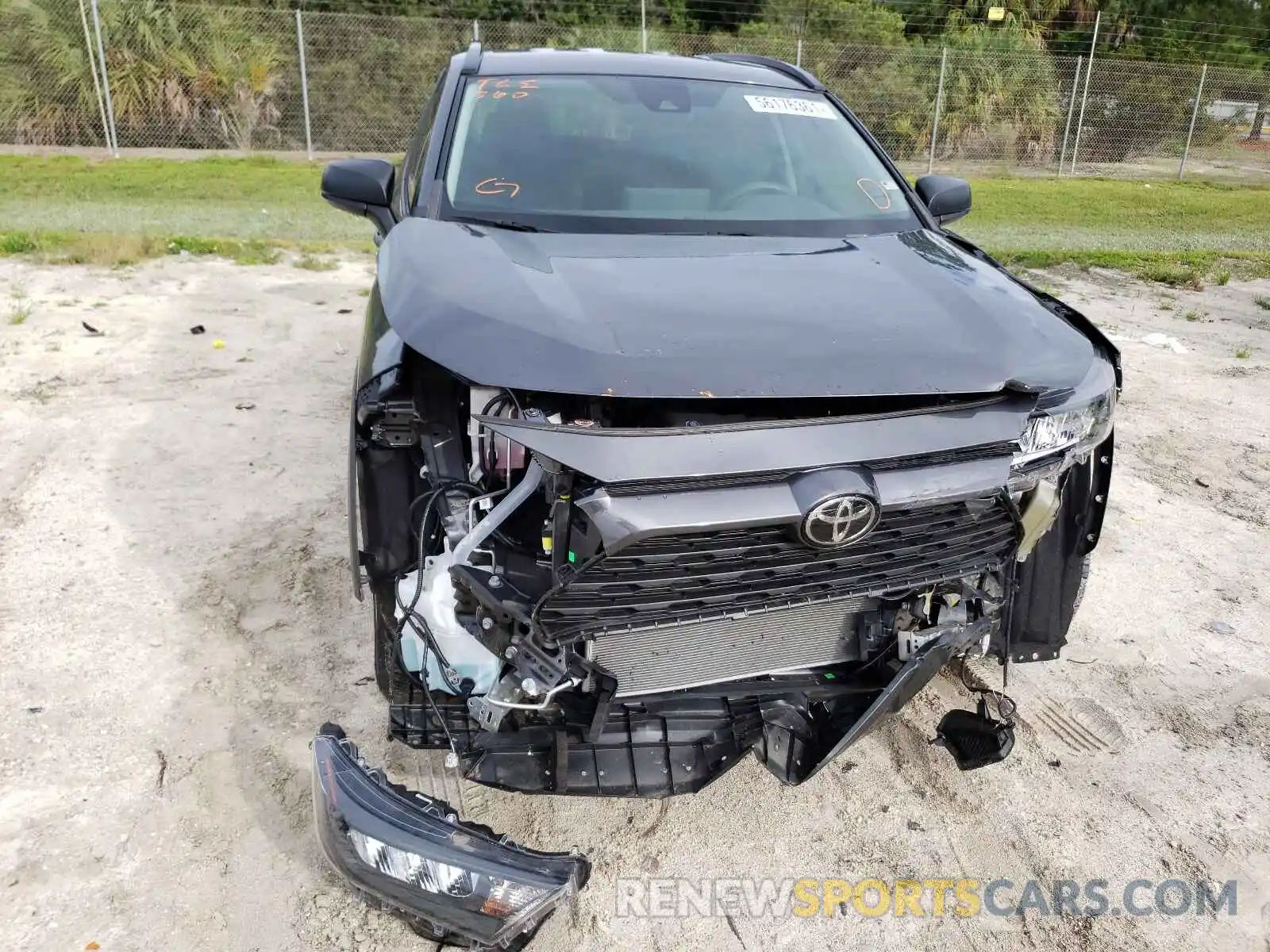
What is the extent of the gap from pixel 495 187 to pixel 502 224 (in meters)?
0.25

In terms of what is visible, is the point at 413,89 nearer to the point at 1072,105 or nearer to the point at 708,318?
the point at 1072,105

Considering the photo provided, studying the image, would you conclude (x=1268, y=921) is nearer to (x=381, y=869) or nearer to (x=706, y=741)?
(x=706, y=741)

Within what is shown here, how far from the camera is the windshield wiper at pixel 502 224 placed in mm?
2805

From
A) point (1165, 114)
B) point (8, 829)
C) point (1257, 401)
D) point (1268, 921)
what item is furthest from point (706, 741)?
point (1165, 114)

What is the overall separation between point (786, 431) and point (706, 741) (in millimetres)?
828

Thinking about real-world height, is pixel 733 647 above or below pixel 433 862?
above

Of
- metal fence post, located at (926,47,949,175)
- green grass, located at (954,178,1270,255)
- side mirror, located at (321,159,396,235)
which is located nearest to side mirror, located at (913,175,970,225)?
side mirror, located at (321,159,396,235)

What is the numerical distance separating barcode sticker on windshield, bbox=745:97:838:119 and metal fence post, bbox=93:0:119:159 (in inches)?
502

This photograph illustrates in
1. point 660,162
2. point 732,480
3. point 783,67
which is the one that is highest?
point 783,67

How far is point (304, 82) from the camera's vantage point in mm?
13742

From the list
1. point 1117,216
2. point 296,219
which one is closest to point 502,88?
point 296,219

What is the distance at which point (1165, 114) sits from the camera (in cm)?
1599

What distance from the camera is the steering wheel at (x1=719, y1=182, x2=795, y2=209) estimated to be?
3154 mm

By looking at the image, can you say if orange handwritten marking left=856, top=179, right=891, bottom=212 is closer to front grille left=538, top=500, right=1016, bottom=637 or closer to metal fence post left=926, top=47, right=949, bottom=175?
front grille left=538, top=500, right=1016, bottom=637
